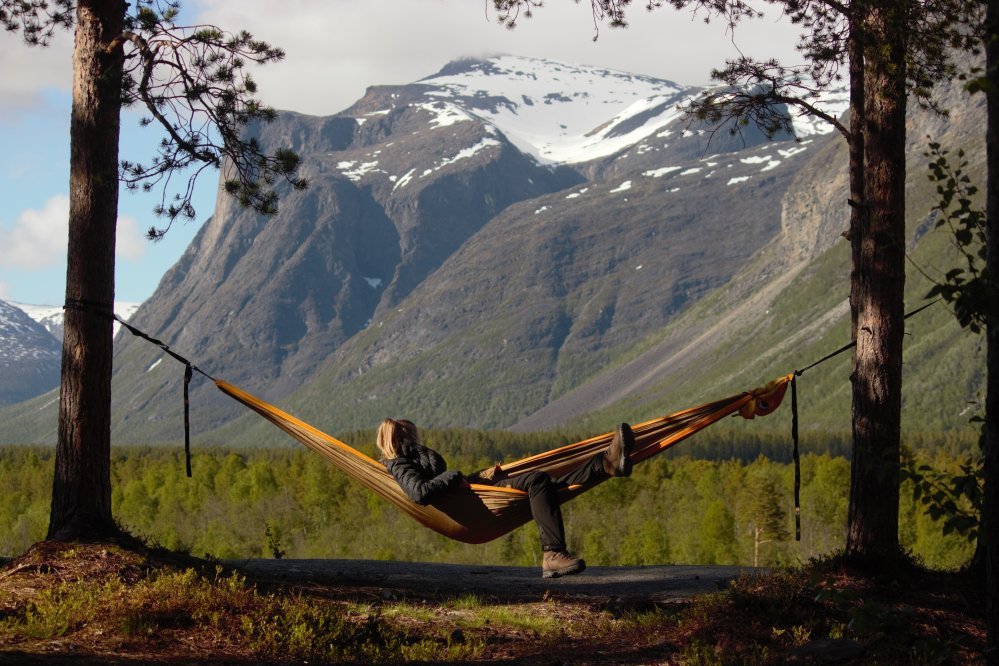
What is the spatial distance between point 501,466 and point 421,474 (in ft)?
2.11

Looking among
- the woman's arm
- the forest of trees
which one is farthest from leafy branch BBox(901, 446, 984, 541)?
the forest of trees

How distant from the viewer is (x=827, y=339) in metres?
171

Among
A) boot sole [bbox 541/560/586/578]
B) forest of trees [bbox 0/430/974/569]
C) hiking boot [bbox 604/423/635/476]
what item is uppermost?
hiking boot [bbox 604/423/635/476]

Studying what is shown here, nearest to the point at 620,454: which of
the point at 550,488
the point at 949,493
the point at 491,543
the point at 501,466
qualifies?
the point at 550,488

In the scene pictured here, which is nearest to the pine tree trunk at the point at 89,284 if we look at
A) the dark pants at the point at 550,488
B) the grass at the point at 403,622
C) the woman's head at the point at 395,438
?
the grass at the point at 403,622

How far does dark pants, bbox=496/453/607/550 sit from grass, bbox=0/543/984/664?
1.91 ft

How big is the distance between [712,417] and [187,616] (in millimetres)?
4304

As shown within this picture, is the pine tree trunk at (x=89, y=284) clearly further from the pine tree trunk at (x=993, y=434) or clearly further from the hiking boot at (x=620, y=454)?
the pine tree trunk at (x=993, y=434)

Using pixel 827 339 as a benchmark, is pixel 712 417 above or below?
below

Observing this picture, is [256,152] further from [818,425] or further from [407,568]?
[818,425]

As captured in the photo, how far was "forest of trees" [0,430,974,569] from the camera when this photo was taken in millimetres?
47688

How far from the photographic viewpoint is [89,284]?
803 centimetres

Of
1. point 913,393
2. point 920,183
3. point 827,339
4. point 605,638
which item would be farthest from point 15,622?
point 920,183

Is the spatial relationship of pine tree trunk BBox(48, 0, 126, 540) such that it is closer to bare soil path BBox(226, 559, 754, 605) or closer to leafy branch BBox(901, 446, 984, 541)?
bare soil path BBox(226, 559, 754, 605)
